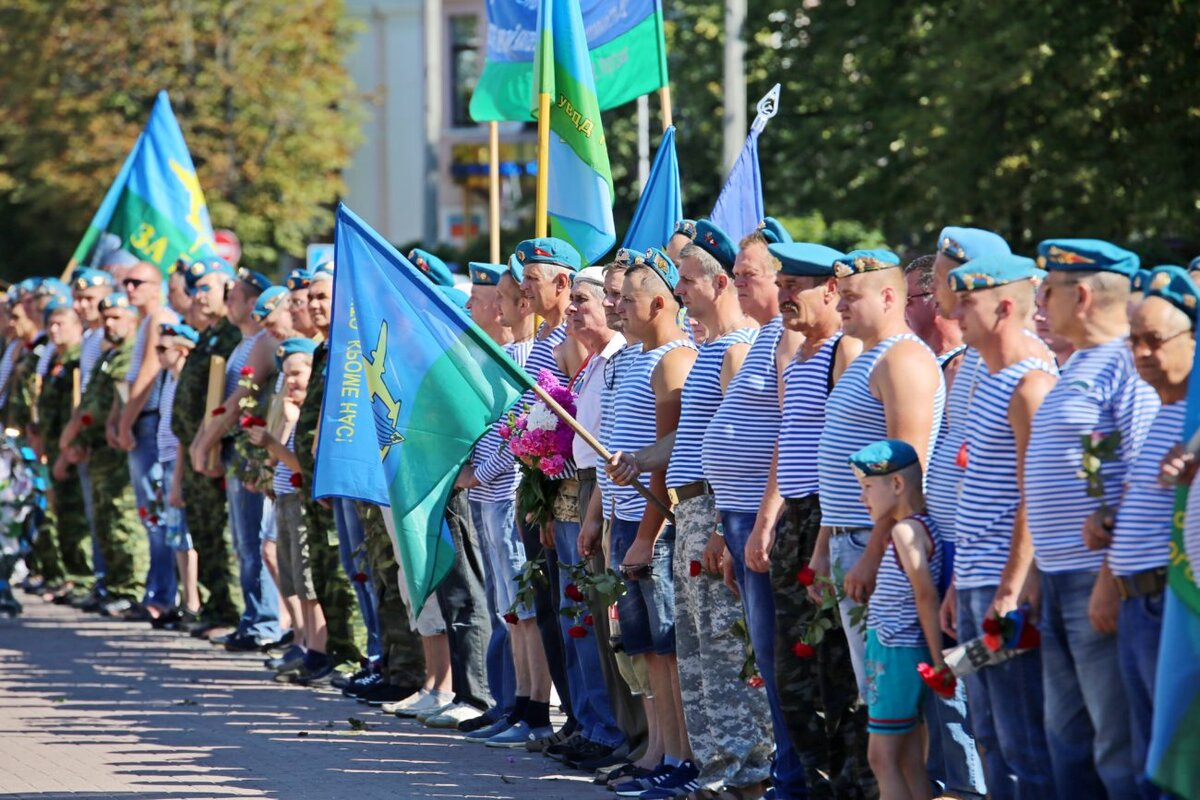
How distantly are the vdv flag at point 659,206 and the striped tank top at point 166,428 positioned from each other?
14.5ft

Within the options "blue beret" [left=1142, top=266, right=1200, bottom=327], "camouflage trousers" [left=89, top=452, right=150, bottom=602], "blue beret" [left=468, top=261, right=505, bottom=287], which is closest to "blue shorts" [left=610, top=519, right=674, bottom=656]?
"blue beret" [left=468, top=261, right=505, bottom=287]

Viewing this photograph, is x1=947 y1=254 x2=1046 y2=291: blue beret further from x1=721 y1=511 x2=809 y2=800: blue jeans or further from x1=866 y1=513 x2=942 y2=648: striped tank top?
x1=721 y1=511 x2=809 y2=800: blue jeans

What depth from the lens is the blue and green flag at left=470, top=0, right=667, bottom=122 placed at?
12.7 metres

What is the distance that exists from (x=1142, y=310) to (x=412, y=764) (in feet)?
15.6

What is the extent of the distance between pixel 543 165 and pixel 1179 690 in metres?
6.59

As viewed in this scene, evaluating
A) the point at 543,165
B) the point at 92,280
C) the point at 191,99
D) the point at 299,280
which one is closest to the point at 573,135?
the point at 543,165

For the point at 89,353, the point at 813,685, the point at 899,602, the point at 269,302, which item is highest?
the point at 269,302

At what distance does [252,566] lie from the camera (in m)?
13.2

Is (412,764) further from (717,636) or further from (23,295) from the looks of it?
(23,295)

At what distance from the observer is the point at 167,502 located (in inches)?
577

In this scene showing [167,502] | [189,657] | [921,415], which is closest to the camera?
[921,415]

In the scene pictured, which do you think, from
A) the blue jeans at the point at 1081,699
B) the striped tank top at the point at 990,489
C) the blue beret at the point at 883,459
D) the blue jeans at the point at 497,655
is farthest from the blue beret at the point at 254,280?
the blue jeans at the point at 1081,699

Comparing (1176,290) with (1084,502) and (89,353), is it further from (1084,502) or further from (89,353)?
(89,353)

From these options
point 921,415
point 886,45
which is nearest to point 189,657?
point 921,415
